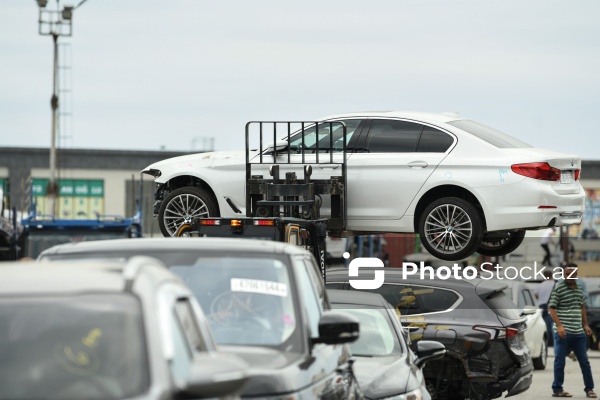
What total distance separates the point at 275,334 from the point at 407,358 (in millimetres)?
4268

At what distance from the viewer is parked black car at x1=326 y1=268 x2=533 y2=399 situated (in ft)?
51.0

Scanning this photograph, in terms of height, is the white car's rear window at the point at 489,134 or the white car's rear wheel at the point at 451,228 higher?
the white car's rear window at the point at 489,134

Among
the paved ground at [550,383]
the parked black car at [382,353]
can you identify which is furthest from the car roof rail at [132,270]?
the paved ground at [550,383]

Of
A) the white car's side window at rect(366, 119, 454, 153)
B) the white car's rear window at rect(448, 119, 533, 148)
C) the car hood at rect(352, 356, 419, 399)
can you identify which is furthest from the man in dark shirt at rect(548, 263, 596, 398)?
the car hood at rect(352, 356, 419, 399)

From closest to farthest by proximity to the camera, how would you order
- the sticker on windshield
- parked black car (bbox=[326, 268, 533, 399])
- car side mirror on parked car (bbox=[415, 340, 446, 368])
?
the sticker on windshield
car side mirror on parked car (bbox=[415, 340, 446, 368])
parked black car (bbox=[326, 268, 533, 399])

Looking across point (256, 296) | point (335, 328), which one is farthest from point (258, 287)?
point (335, 328)

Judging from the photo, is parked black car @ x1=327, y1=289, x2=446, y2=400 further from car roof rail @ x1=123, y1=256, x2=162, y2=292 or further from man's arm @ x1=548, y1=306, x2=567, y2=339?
man's arm @ x1=548, y1=306, x2=567, y2=339

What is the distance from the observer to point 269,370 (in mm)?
6270

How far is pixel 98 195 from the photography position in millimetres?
58594

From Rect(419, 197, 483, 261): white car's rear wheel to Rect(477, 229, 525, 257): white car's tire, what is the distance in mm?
1424

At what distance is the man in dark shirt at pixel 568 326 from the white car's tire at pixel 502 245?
2.89 metres

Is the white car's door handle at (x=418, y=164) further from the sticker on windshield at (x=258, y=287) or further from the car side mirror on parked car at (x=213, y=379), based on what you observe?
the car side mirror on parked car at (x=213, y=379)

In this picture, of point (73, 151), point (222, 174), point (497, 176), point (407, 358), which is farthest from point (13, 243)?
point (73, 151)

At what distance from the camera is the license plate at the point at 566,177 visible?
1434 cm
